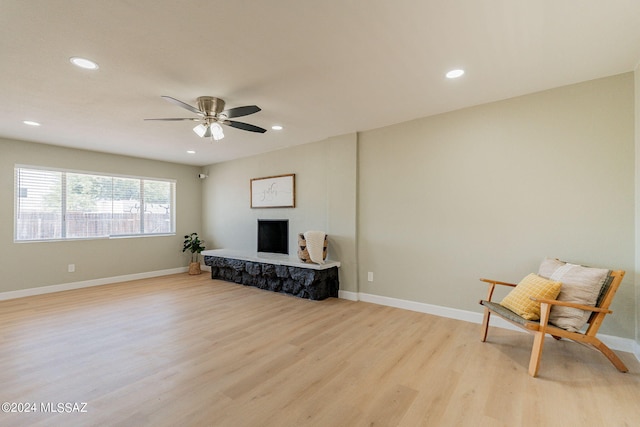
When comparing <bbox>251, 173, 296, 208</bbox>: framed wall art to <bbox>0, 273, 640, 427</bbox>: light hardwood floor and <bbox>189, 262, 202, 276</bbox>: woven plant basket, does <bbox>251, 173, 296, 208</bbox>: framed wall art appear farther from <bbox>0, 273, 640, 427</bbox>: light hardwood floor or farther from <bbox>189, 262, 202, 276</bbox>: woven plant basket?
<bbox>0, 273, 640, 427</bbox>: light hardwood floor

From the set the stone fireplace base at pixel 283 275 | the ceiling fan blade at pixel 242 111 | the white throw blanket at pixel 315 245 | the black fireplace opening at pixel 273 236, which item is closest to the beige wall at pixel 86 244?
the stone fireplace base at pixel 283 275

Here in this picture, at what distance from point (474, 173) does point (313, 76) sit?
2.15 meters

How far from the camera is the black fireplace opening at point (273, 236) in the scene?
17.4ft

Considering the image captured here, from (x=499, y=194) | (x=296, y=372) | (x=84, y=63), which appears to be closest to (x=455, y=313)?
(x=499, y=194)

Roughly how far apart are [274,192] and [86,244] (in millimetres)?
3519

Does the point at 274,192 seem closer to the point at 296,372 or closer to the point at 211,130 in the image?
the point at 211,130

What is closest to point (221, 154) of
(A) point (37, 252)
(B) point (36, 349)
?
(A) point (37, 252)

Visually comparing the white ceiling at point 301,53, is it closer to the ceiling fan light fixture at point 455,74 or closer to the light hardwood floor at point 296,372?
the ceiling fan light fixture at point 455,74

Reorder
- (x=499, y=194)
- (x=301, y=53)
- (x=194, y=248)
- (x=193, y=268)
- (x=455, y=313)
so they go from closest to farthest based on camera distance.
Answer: (x=301, y=53), (x=499, y=194), (x=455, y=313), (x=193, y=268), (x=194, y=248)

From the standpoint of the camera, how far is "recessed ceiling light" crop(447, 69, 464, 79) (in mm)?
2502

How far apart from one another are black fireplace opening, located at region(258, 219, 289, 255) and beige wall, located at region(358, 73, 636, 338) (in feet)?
5.27

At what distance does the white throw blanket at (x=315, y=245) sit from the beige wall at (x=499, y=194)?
583 millimetres

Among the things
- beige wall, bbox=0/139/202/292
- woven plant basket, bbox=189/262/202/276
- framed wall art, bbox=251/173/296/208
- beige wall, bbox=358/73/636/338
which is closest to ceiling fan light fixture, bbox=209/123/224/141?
beige wall, bbox=358/73/636/338

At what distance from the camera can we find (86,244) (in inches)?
205
